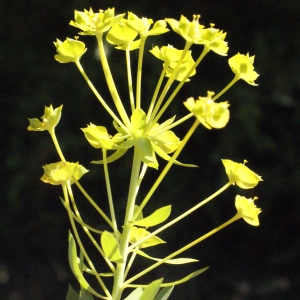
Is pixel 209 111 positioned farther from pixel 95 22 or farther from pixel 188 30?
pixel 95 22

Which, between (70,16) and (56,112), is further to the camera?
(70,16)

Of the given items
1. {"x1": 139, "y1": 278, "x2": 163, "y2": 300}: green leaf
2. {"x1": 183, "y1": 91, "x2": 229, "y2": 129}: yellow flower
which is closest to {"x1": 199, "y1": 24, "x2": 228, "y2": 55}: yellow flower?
{"x1": 183, "y1": 91, "x2": 229, "y2": 129}: yellow flower

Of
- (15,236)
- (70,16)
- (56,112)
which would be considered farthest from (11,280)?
(56,112)

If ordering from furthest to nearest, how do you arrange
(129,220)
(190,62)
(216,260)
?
1. (216,260)
2. (190,62)
3. (129,220)

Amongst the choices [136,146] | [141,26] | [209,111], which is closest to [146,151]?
[136,146]

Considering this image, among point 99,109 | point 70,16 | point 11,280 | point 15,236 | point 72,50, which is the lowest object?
point 11,280

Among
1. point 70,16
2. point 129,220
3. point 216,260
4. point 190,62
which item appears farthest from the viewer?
point 216,260

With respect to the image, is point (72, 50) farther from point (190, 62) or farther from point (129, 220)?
point (129, 220)
